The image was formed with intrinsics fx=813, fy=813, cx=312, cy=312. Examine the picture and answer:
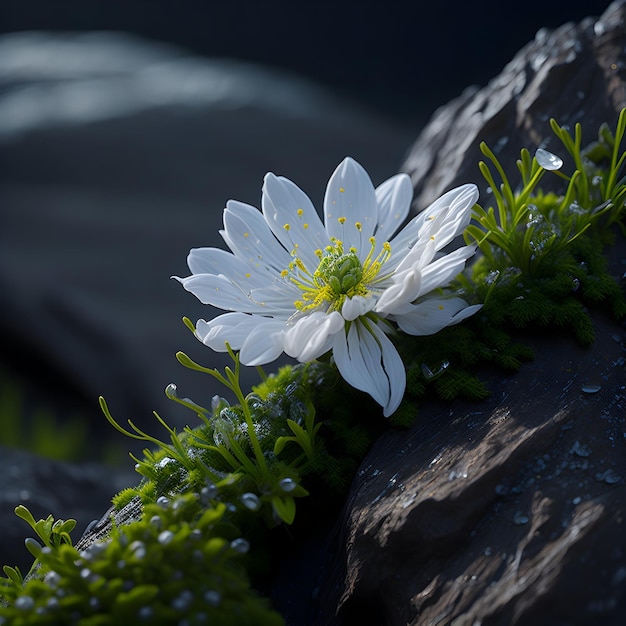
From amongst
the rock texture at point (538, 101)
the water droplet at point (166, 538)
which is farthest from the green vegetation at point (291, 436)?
the rock texture at point (538, 101)

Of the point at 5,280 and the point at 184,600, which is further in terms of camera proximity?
the point at 5,280

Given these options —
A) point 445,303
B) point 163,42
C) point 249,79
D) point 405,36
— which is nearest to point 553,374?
point 445,303

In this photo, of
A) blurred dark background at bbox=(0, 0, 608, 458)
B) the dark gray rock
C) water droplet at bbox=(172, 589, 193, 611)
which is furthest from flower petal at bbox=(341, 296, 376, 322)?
blurred dark background at bbox=(0, 0, 608, 458)

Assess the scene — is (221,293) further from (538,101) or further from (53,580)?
(538,101)

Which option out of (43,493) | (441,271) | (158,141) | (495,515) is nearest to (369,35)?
(158,141)

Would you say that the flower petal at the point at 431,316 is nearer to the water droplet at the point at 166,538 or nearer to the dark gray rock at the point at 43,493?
the water droplet at the point at 166,538

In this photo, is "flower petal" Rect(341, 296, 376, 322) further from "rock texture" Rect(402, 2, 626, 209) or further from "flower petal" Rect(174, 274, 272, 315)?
"rock texture" Rect(402, 2, 626, 209)

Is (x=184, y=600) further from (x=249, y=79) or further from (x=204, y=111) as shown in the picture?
(x=249, y=79)
